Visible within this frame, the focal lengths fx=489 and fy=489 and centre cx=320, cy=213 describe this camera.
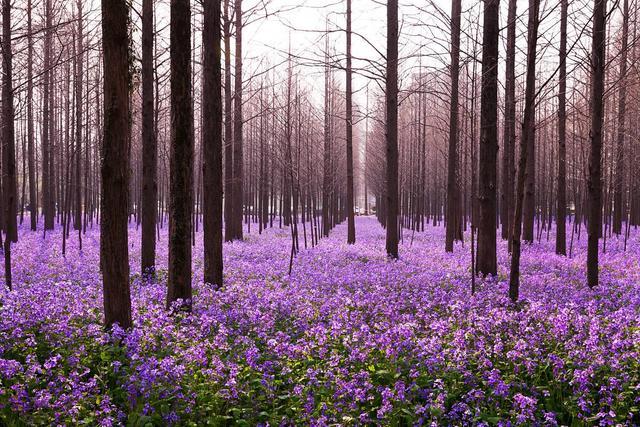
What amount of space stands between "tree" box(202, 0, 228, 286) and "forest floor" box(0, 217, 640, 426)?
135cm

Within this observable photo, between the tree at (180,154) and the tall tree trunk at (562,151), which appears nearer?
the tree at (180,154)

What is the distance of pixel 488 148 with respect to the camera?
1145 centimetres

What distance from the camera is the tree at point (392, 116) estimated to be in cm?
1523

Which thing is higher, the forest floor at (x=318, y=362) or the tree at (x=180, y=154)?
the tree at (x=180, y=154)

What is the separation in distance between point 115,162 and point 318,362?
3.59 metres

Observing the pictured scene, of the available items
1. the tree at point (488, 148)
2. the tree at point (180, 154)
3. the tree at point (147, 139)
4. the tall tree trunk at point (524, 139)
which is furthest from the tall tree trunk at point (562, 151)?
the tree at point (147, 139)

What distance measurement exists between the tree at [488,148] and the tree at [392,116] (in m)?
4.06

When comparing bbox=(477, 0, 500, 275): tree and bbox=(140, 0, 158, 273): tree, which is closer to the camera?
bbox=(477, 0, 500, 275): tree

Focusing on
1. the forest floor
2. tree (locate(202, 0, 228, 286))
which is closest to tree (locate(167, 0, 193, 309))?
the forest floor

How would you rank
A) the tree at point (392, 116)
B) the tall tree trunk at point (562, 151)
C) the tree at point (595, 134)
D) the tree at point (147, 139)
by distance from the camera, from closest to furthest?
1. the tree at point (595, 134)
2. the tree at point (147, 139)
3. the tall tree trunk at point (562, 151)
4. the tree at point (392, 116)

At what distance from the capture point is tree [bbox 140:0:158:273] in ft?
39.0

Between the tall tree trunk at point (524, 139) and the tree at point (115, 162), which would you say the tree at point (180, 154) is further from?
the tall tree trunk at point (524, 139)

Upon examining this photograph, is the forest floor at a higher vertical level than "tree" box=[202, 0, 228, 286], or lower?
lower

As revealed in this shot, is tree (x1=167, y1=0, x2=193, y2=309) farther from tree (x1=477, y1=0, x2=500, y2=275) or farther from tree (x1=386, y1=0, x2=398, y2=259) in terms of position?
tree (x1=386, y1=0, x2=398, y2=259)
